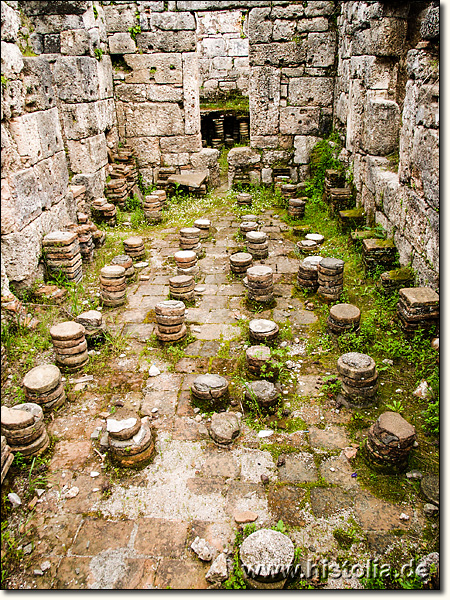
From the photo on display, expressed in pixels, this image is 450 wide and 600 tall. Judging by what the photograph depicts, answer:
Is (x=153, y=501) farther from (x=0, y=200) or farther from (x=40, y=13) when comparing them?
(x=40, y=13)

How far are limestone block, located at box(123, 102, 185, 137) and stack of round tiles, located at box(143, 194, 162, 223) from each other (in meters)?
2.05

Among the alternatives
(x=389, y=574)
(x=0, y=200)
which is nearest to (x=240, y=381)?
(x=389, y=574)

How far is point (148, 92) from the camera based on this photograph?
9.72m

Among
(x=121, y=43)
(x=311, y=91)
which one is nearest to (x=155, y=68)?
(x=121, y=43)

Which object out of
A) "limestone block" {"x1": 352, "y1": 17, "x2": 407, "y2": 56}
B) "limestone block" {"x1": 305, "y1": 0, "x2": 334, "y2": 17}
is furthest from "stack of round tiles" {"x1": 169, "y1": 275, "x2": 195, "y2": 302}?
"limestone block" {"x1": 305, "y1": 0, "x2": 334, "y2": 17}

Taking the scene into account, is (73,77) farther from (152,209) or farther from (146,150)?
(152,209)

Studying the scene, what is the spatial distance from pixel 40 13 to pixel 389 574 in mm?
9392

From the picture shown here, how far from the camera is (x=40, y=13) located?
799 centimetres

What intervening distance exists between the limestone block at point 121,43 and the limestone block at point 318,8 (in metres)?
3.53

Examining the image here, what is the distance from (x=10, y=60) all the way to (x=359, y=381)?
531 cm

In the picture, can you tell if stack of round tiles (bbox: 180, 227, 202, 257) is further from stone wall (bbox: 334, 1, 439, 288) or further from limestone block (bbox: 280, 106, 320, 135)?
limestone block (bbox: 280, 106, 320, 135)

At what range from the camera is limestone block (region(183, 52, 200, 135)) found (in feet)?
30.9

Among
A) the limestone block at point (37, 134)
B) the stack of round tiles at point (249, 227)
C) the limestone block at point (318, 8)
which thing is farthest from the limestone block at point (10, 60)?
the limestone block at point (318, 8)

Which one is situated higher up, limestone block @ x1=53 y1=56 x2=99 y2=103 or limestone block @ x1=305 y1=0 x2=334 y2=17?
limestone block @ x1=305 y1=0 x2=334 y2=17
